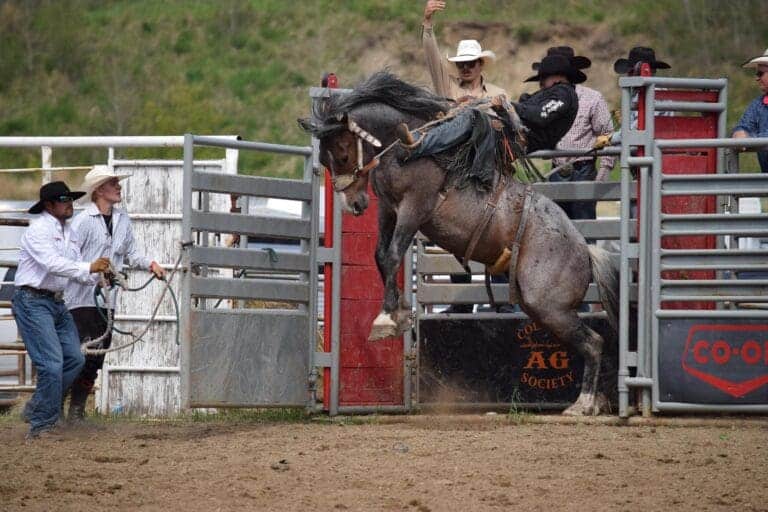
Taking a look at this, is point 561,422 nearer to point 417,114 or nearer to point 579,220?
point 579,220

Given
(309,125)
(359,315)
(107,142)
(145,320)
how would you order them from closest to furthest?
1. (309,125)
2. (359,315)
3. (107,142)
4. (145,320)

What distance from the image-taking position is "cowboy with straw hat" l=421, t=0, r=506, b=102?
9383mm

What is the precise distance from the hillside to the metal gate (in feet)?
68.6

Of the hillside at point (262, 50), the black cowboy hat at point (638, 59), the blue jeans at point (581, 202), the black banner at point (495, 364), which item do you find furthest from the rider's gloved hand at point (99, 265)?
the hillside at point (262, 50)

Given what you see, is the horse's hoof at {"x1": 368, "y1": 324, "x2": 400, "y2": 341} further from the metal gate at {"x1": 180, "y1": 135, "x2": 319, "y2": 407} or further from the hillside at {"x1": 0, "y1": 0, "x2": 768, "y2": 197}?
the hillside at {"x1": 0, "y1": 0, "x2": 768, "y2": 197}

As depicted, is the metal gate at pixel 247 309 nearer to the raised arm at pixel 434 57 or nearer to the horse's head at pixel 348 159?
the horse's head at pixel 348 159

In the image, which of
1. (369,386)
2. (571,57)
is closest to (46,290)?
(369,386)

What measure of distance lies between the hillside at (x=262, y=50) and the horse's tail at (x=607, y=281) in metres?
21.3

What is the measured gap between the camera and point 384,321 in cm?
849

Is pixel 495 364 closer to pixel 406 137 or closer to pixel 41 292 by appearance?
pixel 406 137

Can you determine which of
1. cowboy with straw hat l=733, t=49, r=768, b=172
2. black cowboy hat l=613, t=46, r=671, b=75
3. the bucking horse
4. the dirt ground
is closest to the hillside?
black cowboy hat l=613, t=46, r=671, b=75

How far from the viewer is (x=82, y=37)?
36.6 metres

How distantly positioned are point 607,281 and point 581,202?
3.50ft

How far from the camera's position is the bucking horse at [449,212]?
8.63 metres
